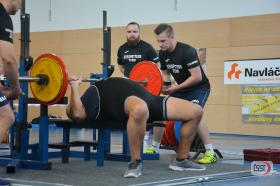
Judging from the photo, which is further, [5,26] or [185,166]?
[185,166]

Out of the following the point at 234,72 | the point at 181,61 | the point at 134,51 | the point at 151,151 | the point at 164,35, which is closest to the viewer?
the point at 164,35

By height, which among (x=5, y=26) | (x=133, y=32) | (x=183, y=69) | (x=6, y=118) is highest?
(x=133, y=32)

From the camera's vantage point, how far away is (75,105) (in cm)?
359

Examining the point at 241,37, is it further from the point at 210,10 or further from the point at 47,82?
the point at 47,82

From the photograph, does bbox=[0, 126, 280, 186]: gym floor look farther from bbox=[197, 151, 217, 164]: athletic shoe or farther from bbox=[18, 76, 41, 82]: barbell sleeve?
bbox=[18, 76, 41, 82]: barbell sleeve

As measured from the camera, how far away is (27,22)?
3.92 metres

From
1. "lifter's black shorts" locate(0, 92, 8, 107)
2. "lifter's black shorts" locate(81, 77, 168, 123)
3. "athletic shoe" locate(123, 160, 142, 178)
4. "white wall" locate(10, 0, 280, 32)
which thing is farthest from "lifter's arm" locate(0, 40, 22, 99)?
"white wall" locate(10, 0, 280, 32)

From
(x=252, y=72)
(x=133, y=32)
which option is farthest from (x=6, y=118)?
(x=252, y=72)

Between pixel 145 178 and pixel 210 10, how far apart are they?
20.1 ft

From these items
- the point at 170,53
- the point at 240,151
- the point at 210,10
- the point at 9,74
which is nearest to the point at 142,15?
the point at 210,10

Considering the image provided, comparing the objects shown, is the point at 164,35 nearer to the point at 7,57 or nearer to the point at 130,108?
the point at 130,108

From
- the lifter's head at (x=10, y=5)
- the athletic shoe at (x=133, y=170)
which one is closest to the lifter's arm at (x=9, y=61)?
the lifter's head at (x=10, y=5)

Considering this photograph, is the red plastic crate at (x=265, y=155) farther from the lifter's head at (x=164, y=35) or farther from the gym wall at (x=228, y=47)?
the gym wall at (x=228, y=47)

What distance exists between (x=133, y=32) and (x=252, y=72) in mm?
3957
